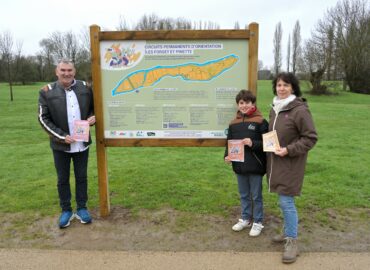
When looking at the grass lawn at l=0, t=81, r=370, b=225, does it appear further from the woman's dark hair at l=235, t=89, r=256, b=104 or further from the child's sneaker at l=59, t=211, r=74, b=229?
the woman's dark hair at l=235, t=89, r=256, b=104

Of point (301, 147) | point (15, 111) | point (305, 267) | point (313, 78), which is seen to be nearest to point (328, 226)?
point (305, 267)

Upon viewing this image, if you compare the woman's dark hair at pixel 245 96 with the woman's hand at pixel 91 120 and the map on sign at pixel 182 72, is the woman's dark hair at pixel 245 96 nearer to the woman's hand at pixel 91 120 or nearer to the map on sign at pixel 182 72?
the map on sign at pixel 182 72

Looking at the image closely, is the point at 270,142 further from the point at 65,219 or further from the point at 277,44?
the point at 277,44

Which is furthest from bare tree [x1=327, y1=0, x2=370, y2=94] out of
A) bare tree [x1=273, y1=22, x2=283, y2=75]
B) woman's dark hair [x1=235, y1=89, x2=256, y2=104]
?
woman's dark hair [x1=235, y1=89, x2=256, y2=104]

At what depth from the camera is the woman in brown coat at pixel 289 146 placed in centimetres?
329

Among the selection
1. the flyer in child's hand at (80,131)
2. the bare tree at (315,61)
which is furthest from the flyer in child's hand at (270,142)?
the bare tree at (315,61)

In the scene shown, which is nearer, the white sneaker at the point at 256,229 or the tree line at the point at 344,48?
the white sneaker at the point at 256,229

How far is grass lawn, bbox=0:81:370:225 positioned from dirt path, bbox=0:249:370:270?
40.8 inches

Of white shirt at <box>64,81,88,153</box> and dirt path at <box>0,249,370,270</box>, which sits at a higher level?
white shirt at <box>64,81,88,153</box>

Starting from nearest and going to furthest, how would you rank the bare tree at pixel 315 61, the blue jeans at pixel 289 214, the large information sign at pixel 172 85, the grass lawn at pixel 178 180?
the blue jeans at pixel 289 214
the large information sign at pixel 172 85
the grass lawn at pixel 178 180
the bare tree at pixel 315 61

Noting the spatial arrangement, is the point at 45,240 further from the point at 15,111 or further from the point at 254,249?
the point at 15,111

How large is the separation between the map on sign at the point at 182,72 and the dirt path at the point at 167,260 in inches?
75.8

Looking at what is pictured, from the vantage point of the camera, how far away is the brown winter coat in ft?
10.7

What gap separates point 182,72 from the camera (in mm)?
4207
